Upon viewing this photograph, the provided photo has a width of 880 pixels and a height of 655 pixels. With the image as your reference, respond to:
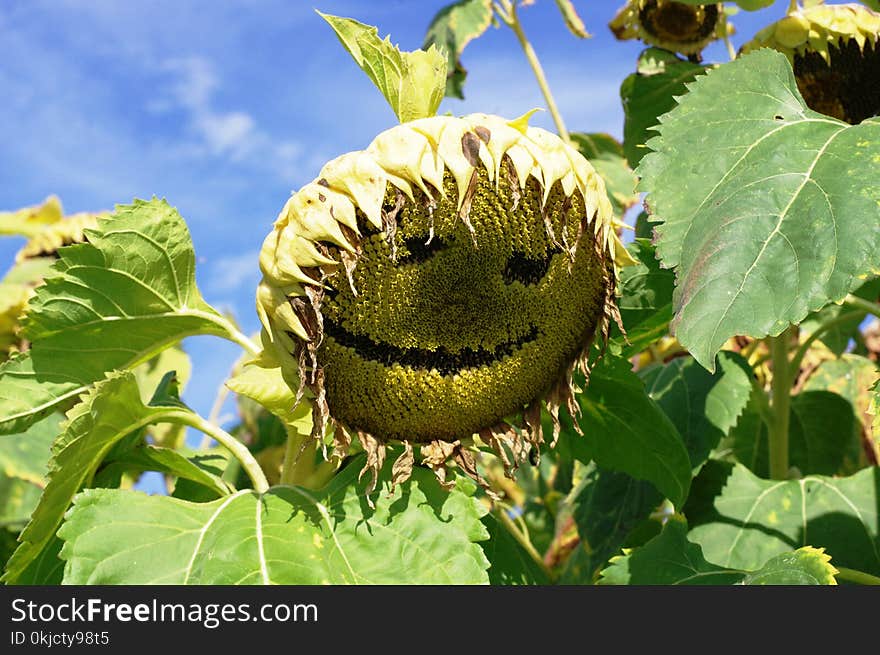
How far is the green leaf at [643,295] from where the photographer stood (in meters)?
1.60

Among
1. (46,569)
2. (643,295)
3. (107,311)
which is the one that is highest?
(107,311)

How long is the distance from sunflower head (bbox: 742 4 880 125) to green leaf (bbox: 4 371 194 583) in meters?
1.34

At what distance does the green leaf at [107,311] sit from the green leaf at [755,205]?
75 cm

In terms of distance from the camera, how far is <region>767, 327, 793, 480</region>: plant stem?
2.11 metres

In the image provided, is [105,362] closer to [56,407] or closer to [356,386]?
[56,407]

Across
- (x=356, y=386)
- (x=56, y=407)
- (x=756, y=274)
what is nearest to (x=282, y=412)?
(x=356, y=386)

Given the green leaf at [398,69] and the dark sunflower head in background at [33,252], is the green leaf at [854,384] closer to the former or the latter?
the green leaf at [398,69]

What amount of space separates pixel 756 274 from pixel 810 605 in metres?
0.44

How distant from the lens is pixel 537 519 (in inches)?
134

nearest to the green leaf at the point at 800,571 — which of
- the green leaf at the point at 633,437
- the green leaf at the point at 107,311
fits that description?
the green leaf at the point at 633,437

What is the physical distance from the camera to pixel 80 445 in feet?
4.68

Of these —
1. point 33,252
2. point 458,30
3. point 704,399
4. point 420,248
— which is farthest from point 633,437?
point 458,30

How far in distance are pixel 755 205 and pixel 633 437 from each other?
1.78 ft

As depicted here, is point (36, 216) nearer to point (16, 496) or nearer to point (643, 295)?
point (16, 496)
